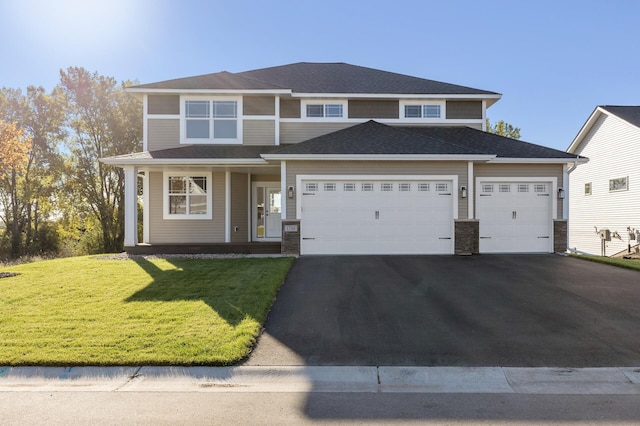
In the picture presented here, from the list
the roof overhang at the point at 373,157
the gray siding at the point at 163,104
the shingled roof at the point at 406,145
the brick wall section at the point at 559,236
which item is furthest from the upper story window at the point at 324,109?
the brick wall section at the point at 559,236

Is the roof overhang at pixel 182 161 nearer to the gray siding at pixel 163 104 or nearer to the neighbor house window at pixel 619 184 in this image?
the gray siding at pixel 163 104

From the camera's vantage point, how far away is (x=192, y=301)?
22.0ft

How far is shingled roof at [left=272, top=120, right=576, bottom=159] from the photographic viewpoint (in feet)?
39.5

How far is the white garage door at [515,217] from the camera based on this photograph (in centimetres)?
1273

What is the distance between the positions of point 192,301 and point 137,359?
2.27 m

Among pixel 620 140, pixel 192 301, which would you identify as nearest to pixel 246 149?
pixel 192 301

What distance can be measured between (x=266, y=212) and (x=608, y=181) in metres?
19.0

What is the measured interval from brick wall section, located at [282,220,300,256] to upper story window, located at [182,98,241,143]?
447 cm

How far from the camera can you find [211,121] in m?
14.5

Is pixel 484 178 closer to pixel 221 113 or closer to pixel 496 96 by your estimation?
pixel 496 96

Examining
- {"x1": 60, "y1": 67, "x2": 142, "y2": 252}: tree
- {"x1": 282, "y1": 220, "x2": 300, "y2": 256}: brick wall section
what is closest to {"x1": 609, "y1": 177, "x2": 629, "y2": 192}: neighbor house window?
{"x1": 282, "y1": 220, "x2": 300, "y2": 256}: brick wall section

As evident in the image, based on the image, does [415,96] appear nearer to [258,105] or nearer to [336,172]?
[336,172]

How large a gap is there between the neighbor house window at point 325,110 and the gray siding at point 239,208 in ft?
Result: 12.0

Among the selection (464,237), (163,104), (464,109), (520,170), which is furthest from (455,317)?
(163,104)
